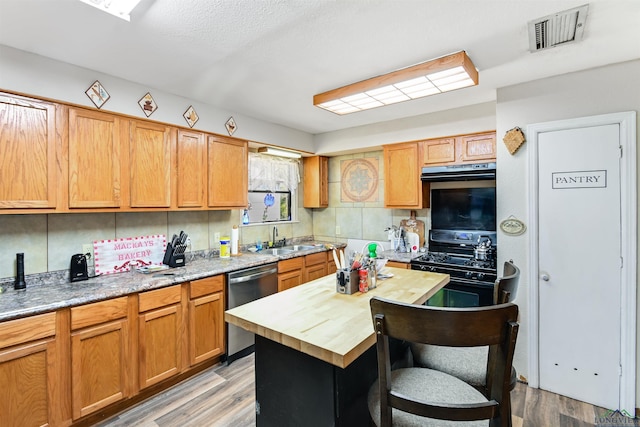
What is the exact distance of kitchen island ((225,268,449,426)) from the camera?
1281mm

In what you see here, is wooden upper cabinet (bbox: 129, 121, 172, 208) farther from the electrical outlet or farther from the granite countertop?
the granite countertop

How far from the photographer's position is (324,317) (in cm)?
151

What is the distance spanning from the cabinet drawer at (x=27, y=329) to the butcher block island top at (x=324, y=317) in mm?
1228

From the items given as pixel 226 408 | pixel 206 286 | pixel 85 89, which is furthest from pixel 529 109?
pixel 85 89

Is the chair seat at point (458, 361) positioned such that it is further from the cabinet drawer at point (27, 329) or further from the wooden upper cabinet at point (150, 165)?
the wooden upper cabinet at point (150, 165)

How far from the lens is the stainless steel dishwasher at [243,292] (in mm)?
2918

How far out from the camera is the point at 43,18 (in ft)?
5.49

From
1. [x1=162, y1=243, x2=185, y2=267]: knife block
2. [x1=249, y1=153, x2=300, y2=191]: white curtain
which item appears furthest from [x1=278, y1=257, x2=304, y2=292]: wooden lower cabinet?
[x1=249, y1=153, x2=300, y2=191]: white curtain

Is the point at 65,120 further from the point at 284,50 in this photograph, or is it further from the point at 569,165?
the point at 569,165

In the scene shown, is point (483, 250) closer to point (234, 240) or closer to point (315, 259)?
point (315, 259)

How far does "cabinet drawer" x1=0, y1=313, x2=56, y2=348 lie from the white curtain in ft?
8.19

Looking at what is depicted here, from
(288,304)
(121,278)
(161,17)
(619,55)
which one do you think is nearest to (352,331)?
(288,304)

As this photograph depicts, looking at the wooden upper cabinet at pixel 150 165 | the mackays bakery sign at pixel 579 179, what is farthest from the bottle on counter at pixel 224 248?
the mackays bakery sign at pixel 579 179

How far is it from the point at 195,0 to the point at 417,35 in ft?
4.14
